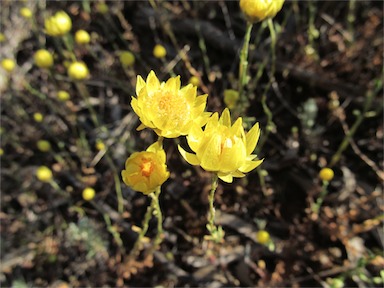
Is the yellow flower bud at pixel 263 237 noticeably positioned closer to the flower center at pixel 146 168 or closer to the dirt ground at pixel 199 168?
the dirt ground at pixel 199 168

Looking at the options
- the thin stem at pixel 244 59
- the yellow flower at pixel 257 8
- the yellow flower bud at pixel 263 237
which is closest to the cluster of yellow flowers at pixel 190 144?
the thin stem at pixel 244 59

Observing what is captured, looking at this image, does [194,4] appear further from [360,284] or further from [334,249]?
[360,284]

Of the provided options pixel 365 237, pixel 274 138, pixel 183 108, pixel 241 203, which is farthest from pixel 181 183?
pixel 365 237

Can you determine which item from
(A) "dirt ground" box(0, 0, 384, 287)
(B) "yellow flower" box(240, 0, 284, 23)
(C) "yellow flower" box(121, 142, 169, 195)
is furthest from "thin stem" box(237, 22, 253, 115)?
(C) "yellow flower" box(121, 142, 169, 195)

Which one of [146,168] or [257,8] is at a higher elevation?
[257,8]

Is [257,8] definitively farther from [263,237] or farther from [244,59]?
[263,237]

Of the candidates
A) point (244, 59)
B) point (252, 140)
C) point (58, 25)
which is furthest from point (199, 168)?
point (58, 25)

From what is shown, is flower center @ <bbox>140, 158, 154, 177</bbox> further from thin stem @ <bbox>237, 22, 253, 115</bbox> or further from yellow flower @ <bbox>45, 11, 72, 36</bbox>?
yellow flower @ <bbox>45, 11, 72, 36</bbox>
